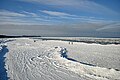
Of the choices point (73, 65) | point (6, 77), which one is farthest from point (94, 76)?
point (6, 77)

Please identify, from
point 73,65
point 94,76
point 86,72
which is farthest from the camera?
point 73,65

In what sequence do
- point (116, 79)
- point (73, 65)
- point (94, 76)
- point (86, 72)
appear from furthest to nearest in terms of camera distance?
point (73, 65), point (86, 72), point (94, 76), point (116, 79)

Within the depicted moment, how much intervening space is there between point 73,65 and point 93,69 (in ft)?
7.88

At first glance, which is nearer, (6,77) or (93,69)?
(6,77)

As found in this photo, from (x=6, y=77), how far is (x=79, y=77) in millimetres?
4303

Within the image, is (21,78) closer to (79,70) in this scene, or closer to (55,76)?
(55,76)

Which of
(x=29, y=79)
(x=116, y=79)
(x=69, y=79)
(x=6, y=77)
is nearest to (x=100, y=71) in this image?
(x=116, y=79)

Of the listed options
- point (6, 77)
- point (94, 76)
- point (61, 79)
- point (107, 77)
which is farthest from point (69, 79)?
point (6, 77)

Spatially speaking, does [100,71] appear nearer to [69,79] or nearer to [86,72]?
[86,72]

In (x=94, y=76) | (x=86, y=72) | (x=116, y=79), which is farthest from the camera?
(x=86, y=72)

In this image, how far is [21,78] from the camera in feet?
34.3

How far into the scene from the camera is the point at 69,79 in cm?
1049

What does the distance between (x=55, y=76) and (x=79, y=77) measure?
149 centimetres

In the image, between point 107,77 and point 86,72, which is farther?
point 86,72
